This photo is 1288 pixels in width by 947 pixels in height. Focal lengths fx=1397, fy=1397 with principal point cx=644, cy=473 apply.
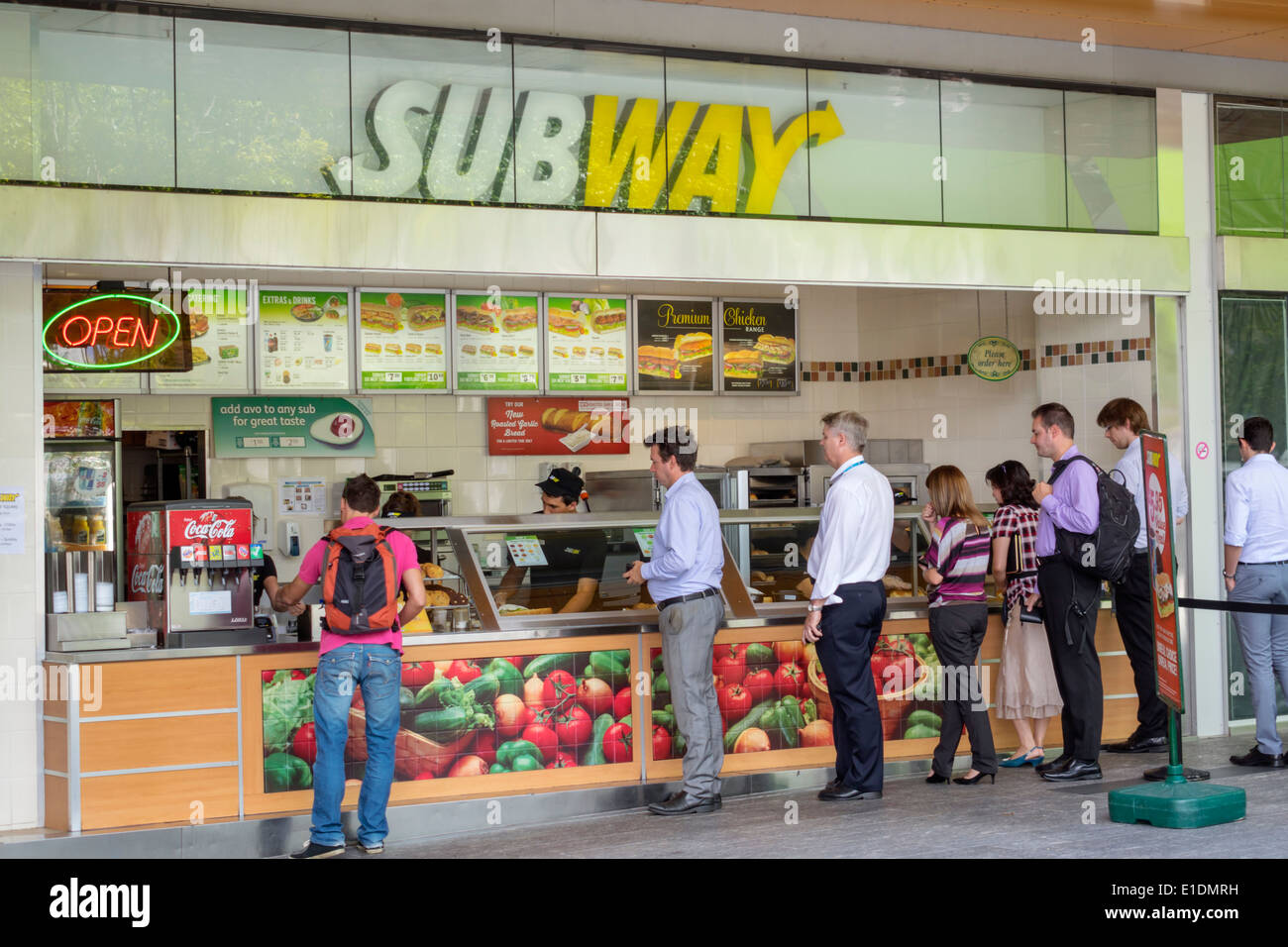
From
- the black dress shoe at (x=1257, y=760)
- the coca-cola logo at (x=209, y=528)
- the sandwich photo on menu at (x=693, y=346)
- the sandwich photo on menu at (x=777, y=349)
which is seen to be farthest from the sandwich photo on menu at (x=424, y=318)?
the black dress shoe at (x=1257, y=760)

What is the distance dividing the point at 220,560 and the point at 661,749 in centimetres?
216

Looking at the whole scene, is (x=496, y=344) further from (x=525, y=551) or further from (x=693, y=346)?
(x=525, y=551)

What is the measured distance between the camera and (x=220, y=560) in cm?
596

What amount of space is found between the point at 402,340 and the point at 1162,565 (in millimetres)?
5205

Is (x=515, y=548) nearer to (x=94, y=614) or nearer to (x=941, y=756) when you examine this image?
(x=94, y=614)

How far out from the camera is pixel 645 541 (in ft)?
22.1

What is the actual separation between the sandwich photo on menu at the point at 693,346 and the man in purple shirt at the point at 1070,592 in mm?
3704

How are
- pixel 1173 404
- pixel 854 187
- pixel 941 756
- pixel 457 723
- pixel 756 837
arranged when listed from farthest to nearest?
pixel 1173 404 < pixel 854 187 < pixel 941 756 < pixel 457 723 < pixel 756 837

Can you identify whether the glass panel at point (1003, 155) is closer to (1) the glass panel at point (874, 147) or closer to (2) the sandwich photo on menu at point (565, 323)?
(1) the glass panel at point (874, 147)

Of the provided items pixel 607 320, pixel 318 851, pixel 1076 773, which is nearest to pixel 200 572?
pixel 318 851

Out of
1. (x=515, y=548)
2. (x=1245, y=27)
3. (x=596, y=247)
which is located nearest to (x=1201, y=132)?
(x=1245, y=27)

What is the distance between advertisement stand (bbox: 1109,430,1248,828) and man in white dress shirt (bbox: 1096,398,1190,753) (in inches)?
58.1

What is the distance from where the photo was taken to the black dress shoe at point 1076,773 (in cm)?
658

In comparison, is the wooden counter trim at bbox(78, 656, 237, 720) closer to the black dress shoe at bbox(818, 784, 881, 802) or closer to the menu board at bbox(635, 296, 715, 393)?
the black dress shoe at bbox(818, 784, 881, 802)
